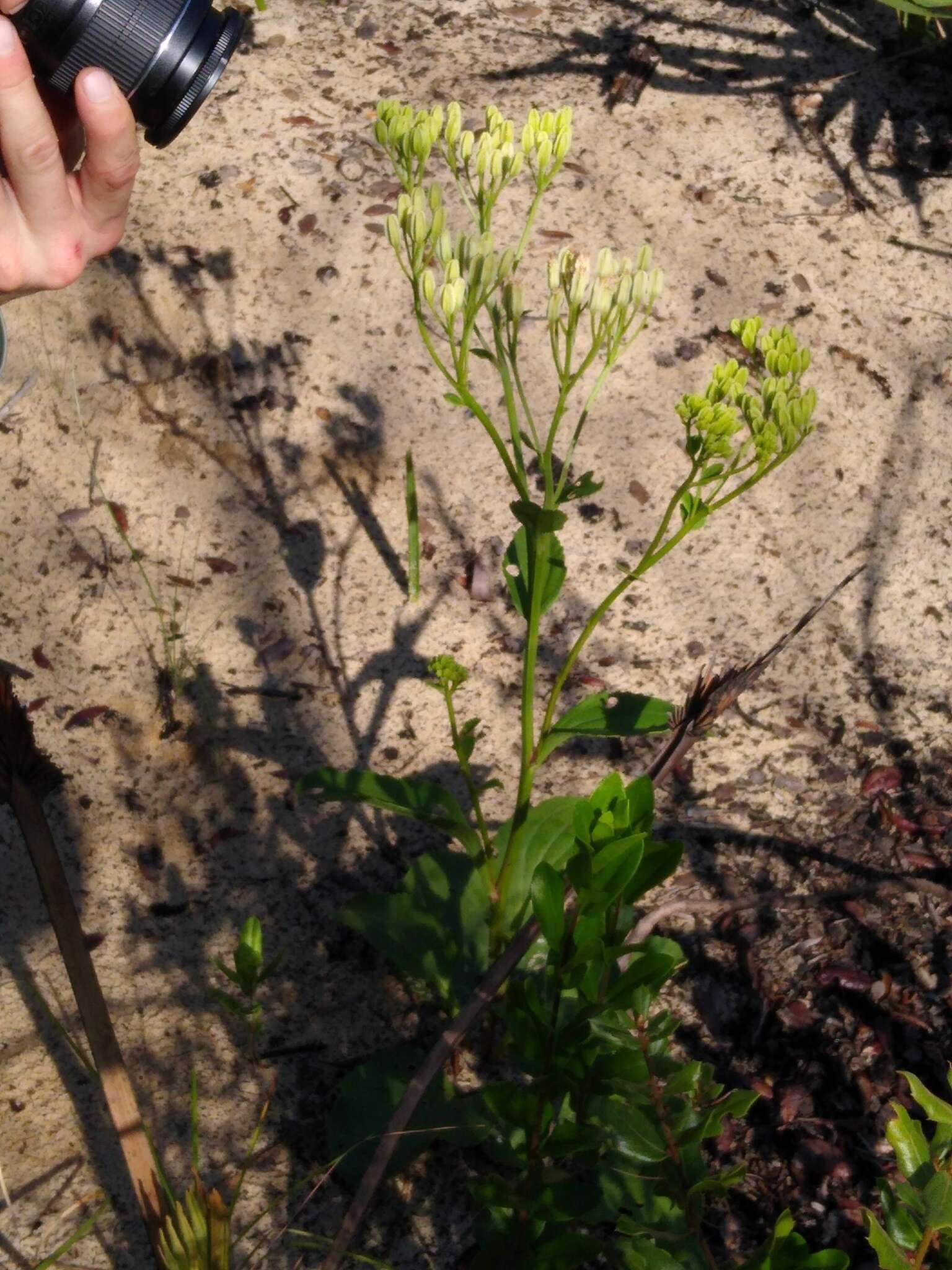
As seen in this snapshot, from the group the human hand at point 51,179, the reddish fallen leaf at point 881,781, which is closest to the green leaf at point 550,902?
the human hand at point 51,179

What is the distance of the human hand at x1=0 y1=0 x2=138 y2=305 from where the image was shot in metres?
1.24

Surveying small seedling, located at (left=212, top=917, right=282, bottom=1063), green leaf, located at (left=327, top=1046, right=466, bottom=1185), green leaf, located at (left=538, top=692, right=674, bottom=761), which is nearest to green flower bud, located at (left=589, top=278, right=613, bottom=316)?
green leaf, located at (left=538, top=692, right=674, bottom=761)

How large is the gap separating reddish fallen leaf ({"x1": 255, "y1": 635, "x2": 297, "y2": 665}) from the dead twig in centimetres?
80

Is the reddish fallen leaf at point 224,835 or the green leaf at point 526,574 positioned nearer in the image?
the green leaf at point 526,574

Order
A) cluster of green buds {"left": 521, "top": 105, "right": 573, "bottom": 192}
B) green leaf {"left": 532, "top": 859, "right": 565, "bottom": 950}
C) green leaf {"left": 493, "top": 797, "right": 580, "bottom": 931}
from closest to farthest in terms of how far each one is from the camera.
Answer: green leaf {"left": 532, "top": 859, "right": 565, "bottom": 950} → cluster of green buds {"left": 521, "top": 105, "right": 573, "bottom": 192} → green leaf {"left": 493, "top": 797, "right": 580, "bottom": 931}

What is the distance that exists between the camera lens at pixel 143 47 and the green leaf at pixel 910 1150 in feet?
4.66

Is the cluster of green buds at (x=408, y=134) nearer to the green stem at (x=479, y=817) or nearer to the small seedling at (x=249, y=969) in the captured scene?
the green stem at (x=479, y=817)

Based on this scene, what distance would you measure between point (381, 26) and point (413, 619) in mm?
1833

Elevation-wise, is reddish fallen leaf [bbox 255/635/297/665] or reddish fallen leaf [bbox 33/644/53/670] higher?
reddish fallen leaf [bbox 255/635/297/665]

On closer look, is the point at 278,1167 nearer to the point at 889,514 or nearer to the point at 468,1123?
the point at 468,1123

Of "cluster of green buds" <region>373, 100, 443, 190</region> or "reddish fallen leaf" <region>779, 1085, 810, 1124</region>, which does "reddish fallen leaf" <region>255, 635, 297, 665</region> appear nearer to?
"cluster of green buds" <region>373, 100, 443, 190</region>

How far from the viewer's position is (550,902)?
1.20m

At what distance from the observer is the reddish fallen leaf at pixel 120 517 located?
2.35 meters

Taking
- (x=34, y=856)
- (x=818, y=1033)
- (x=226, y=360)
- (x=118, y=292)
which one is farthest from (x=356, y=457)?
(x=818, y=1033)
